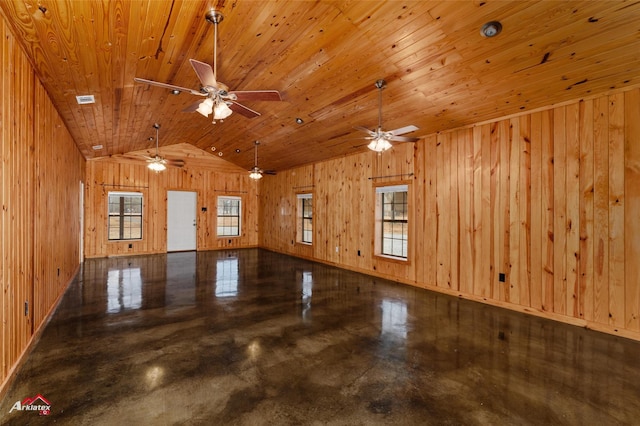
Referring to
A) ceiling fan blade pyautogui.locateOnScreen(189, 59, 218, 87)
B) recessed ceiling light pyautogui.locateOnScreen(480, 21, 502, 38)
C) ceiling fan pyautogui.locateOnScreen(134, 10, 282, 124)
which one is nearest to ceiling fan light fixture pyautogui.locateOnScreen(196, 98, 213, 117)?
ceiling fan pyautogui.locateOnScreen(134, 10, 282, 124)

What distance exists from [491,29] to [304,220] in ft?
23.4

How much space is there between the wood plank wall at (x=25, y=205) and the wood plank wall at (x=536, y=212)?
18.0ft

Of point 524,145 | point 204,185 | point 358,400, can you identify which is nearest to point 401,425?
point 358,400

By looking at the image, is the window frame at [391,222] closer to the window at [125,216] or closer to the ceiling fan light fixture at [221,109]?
the ceiling fan light fixture at [221,109]

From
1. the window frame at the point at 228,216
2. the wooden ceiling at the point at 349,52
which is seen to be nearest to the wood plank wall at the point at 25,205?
the wooden ceiling at the point at 349,52

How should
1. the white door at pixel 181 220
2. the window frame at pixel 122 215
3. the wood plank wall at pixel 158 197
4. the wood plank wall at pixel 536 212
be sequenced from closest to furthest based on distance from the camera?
the wood plank wall at pixel 536 212
the wood plank wall at pixel 158 197
the window frame at pixel 122 215
the white door at pixel 181 220

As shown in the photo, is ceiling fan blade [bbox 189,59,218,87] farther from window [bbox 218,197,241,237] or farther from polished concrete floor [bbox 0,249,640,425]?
window [bbox 218,197,241,237]

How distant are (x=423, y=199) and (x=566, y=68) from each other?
2839 millimetres

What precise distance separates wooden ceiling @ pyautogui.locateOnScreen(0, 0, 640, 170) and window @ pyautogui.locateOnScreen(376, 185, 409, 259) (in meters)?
1.69

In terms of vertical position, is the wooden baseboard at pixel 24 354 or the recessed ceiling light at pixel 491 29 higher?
the recessed ceiling light at pixel 491 29

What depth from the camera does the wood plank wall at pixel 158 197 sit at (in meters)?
8.52

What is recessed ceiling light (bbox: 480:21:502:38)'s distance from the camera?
2.66 metres

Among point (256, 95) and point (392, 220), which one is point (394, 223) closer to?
point (392, 220)

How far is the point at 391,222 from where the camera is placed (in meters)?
6.48
